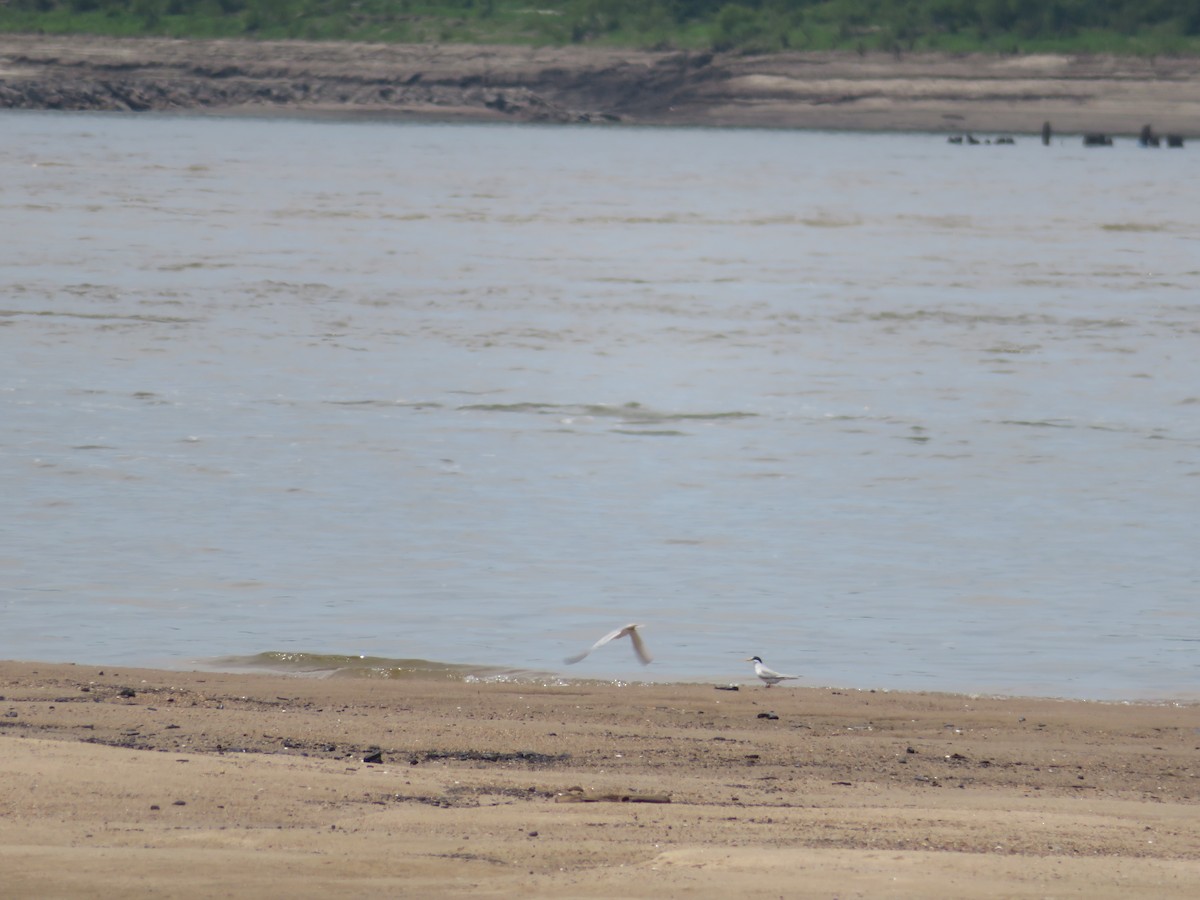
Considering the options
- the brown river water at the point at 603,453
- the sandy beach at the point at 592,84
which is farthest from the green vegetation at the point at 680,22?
the brown river water at the point at 603,453

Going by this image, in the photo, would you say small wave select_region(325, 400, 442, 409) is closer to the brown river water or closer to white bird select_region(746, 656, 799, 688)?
the brown river water

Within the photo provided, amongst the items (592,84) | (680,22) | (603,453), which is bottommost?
(592,84)

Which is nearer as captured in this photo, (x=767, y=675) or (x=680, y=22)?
(x=767, y=675)

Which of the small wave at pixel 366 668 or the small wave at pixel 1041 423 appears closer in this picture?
the small wave at pixel 366 668

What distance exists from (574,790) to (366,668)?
232 cm

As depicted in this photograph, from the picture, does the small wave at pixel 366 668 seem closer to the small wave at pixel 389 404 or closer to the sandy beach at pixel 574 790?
the sandy beach at pixel 574 790

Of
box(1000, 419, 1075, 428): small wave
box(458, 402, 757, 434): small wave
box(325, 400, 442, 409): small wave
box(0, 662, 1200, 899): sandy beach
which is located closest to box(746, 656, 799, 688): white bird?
box(0, 662, 1200, 899): sandy beach

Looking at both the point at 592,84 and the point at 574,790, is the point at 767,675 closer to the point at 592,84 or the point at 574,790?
the point at 574,790

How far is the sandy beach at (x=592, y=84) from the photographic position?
311 feet

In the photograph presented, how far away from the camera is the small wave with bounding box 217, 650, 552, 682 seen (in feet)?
26.2

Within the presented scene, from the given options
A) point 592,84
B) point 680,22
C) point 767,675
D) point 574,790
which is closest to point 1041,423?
point 767,675

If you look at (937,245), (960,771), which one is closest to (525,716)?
(960,771)

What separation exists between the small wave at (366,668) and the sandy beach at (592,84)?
88.7 m

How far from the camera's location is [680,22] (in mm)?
109500
